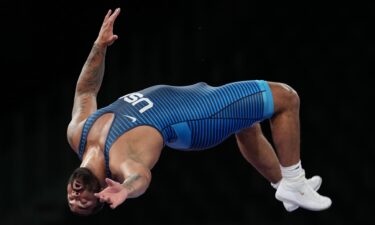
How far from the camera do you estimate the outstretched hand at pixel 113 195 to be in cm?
230

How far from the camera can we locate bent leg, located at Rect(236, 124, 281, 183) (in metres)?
3.19

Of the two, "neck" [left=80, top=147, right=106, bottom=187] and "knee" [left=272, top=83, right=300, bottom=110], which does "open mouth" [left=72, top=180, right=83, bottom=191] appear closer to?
"neck" [left=80, top=147, right=106, bottom=187]

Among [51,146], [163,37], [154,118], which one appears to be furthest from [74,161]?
[154,118]

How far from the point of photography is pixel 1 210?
4.50 metres

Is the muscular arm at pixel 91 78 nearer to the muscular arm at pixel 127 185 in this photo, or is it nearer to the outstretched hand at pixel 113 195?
the muscular arm at pixel 127 185

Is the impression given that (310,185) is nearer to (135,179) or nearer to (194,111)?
(194,111)

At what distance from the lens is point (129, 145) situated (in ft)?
9.08

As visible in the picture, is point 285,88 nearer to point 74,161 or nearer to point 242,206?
point 242,206

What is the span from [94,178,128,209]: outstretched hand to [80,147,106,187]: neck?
1.26 feet

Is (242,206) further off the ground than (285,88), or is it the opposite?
(285,88)

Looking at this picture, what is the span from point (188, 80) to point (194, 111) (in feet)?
5.44

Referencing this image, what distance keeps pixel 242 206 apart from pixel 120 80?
104 cm

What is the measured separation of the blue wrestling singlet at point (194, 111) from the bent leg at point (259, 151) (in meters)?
0.15

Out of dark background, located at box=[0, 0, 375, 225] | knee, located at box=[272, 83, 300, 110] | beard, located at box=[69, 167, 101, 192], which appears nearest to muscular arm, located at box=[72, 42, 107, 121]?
beard, located at box=[69, 167, 101, 192]
